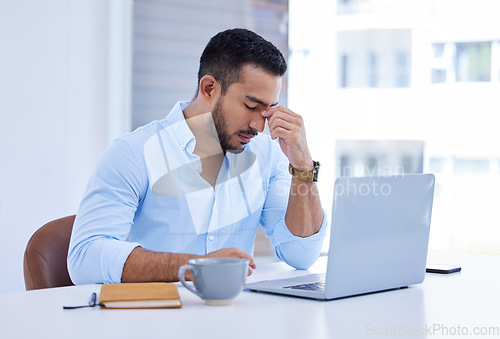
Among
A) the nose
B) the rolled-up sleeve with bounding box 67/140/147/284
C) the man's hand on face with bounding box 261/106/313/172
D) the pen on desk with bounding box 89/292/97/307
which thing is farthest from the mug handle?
the nose

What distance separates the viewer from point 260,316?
0.95 meters

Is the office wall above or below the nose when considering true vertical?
above

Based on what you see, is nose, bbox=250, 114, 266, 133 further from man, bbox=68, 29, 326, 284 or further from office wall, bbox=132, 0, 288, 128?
office wall, bbox=132, 0, 288, 128

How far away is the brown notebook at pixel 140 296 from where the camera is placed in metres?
1.00

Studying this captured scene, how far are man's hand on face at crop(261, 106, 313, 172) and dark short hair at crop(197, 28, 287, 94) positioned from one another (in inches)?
5.9

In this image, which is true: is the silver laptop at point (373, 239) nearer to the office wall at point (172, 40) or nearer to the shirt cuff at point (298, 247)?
the shirt cuff at point (298, 247)

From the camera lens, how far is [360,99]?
331 centimetres

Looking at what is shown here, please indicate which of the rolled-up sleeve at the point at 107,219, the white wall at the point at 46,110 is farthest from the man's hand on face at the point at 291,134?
the white wall at the point at 46,110

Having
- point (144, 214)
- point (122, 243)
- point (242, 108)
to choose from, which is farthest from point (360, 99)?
point (122, 243)

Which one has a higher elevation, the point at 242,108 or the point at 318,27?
the point at 318,27

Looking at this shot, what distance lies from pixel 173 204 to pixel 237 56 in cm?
48

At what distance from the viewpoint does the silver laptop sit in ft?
3.41

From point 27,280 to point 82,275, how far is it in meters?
0.18

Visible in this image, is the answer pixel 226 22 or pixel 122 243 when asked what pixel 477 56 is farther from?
pixel 122 243
